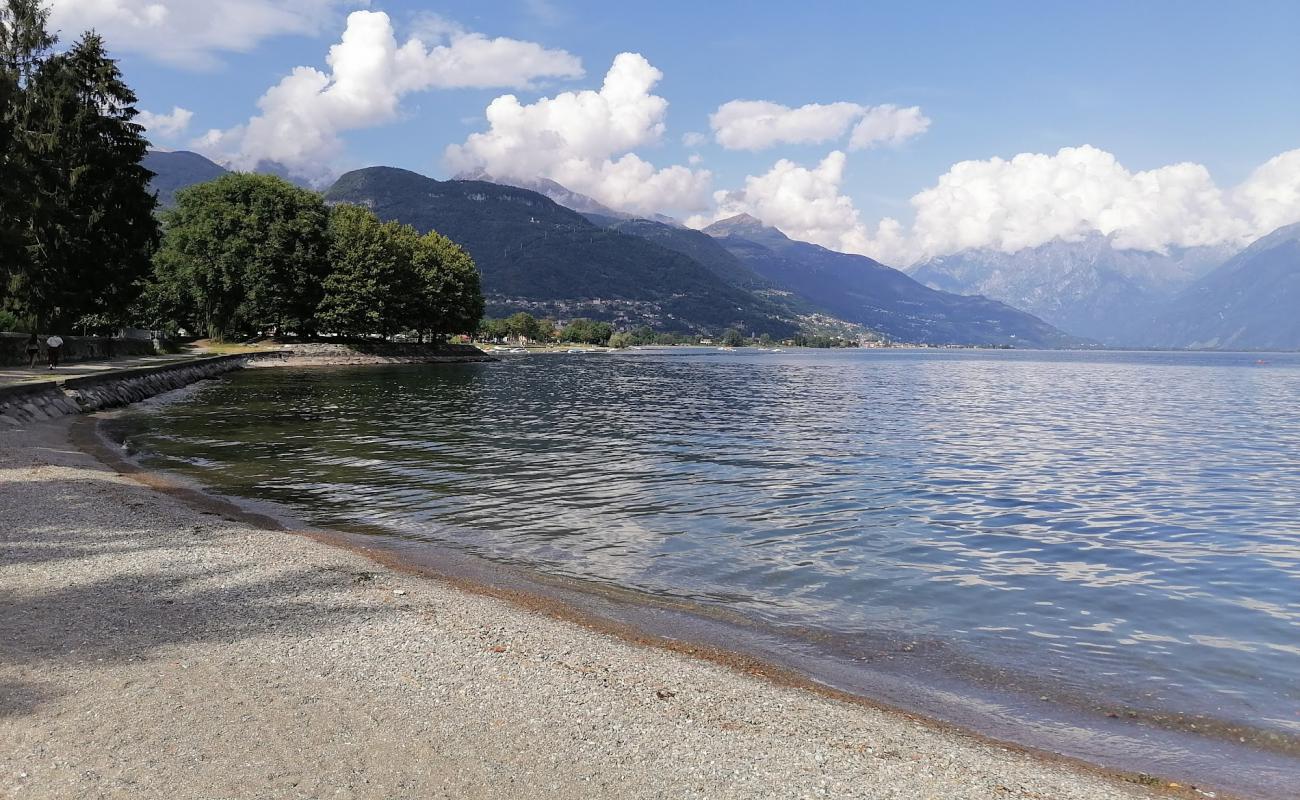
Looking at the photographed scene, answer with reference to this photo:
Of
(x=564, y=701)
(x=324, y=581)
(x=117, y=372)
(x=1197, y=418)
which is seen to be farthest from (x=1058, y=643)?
(x=117, y=372)

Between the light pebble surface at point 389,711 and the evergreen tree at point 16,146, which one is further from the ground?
the evergreen tree at point 16,146

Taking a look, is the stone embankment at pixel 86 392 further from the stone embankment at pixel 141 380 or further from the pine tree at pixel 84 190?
the pine tree at pixel 84 190

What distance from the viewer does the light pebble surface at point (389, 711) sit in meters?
6.75

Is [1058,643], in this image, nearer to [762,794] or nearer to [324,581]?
[762,794]

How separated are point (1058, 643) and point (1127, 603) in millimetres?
3283

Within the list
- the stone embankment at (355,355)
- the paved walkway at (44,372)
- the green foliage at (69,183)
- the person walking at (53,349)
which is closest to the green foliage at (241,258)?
the stone embankment at (355,355)

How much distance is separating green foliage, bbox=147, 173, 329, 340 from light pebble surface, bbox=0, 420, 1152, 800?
110 metres

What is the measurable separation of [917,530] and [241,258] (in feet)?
371

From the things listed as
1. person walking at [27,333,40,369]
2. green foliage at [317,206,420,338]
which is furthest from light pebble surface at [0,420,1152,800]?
green foliage at [317,206,420,338]

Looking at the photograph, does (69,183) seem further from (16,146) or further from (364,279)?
(364,279)

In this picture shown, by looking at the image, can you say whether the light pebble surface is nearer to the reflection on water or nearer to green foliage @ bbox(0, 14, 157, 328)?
the reflection on water

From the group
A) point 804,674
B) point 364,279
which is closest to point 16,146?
point 804,674

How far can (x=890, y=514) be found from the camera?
73.3 feet

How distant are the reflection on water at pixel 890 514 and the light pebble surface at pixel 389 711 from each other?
150 inches
